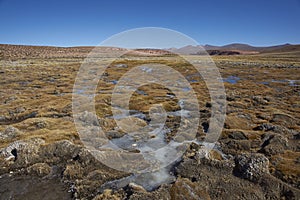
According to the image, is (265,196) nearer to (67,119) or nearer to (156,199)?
(156,199)

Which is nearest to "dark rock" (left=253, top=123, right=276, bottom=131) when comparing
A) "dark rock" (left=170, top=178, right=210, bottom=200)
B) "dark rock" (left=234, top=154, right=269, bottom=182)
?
"dark rock" (left=234, top=154, right=269, bottom=182)

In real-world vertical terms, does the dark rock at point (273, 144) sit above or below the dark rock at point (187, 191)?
above

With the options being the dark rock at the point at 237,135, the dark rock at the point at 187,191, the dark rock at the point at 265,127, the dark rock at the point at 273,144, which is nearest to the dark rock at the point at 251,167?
the dark rock at the point at 273,144

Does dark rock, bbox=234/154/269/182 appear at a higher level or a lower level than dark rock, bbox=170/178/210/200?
higher

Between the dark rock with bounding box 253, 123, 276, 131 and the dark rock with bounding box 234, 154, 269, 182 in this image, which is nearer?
the dark rock with bounding box 234, 154, 269, 182

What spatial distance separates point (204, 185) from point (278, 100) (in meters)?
23.1

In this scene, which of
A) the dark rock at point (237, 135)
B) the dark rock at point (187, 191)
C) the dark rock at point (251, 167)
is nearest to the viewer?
the dark rock at point (187, 191)

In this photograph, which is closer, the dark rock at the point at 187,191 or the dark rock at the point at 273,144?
the dark rock at the point at 187,191

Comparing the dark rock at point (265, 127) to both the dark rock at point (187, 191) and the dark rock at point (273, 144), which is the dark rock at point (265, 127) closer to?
the dark rock at point (273, 144)

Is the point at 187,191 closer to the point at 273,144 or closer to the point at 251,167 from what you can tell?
the point at 251,167

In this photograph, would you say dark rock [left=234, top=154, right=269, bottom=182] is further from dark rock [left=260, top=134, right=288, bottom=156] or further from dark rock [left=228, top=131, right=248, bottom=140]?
dark rock [left=228, top=131, right=248, bottom=140]

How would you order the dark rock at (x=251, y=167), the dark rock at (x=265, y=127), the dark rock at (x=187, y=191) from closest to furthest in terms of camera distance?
the dark rock at (x=187, y=191), the dark rock at (x=251, y=167), the dark rock at (x=265, y=127)

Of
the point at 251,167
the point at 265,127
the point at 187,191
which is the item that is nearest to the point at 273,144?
the point at 265,127

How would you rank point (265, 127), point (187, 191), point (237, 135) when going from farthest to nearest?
1. point (265, 127)
2. point (237, 135)
3. point (187, 191)
